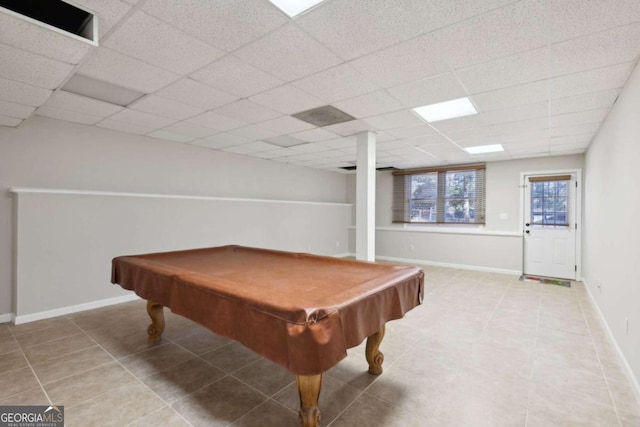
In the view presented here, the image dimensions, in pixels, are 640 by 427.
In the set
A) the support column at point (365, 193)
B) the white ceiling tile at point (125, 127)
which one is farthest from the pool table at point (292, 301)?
the white ceiling tile at point (125, 127)

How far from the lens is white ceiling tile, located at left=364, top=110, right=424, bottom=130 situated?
136 inches

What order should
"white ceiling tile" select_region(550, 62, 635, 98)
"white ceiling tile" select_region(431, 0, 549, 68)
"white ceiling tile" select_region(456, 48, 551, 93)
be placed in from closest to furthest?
"white ceiling tile" select_region(431, 0, 549, 68) → "white ceiling tile" select_region(456, 48, 551, 93) → "white ceiling tile" select_region(550, 62, 635, 98)

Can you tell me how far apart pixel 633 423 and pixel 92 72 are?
4598mm

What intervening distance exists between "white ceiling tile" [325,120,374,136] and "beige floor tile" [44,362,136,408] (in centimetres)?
337

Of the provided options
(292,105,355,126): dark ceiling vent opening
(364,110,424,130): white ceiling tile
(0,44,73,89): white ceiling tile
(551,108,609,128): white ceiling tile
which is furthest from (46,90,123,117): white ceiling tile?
(551,108,609,128): white ceiling tile

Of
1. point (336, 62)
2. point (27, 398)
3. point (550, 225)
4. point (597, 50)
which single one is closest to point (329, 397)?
point (27, 398)

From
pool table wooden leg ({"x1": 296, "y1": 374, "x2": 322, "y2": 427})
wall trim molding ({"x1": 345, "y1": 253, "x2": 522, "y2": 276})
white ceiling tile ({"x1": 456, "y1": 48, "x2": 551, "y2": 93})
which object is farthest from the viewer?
wall trim molding ({"x1": 345, "y1": 253, "x2": 522, "y2": 276})

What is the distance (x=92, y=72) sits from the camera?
2.45m

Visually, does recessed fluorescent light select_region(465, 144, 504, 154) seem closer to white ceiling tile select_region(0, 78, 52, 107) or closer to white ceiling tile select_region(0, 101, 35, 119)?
white ceiling tile select_region(0, 78, 52, 107)

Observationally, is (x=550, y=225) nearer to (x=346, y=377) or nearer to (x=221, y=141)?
(x=346, y=377)

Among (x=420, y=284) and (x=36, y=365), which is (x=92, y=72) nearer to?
(x=36, y=365)

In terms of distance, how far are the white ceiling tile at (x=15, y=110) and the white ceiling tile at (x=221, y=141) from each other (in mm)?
2020

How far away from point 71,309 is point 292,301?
3.81 m

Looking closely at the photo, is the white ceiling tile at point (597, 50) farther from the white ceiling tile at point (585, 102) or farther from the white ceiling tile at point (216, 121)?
the white ceiling tile at point (216, 121)
